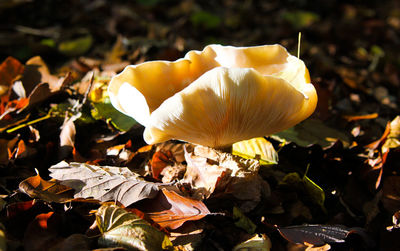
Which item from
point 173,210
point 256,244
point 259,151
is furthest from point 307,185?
point 173,210

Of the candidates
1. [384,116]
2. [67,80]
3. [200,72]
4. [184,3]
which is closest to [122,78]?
[200,72]

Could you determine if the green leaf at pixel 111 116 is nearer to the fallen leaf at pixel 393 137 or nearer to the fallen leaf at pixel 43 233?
the fallen leaf at pixel 43 233

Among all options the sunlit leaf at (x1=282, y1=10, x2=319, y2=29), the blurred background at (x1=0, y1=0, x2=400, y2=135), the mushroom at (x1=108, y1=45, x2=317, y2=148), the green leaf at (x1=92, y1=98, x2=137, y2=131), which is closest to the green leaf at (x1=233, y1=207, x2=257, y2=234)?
the mushroom at (x1=108, y1=45, x2=317, y2=148)

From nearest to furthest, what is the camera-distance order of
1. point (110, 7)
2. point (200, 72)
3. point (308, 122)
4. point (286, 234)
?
point (286, 234), point (200, 72), point (308, 122), point (110, 7)

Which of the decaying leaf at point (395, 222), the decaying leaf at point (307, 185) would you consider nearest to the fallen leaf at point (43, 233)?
the decaying leaf at point (307, 185)

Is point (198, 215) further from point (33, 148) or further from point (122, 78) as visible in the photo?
point (33, 148)

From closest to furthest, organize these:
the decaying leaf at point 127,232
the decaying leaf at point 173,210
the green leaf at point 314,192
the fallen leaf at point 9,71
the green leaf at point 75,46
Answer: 1. the decaying leaf at point 127,232
2. the decaying leaf at point 173,210
3. the green leaf at point 314,192
4. the fallen leaf at point 9,71
5. the green leaf at point 75,46

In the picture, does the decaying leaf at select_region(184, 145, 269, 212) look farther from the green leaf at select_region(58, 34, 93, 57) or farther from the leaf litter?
the green leaf at select_region(58, 34, 93, 57)
